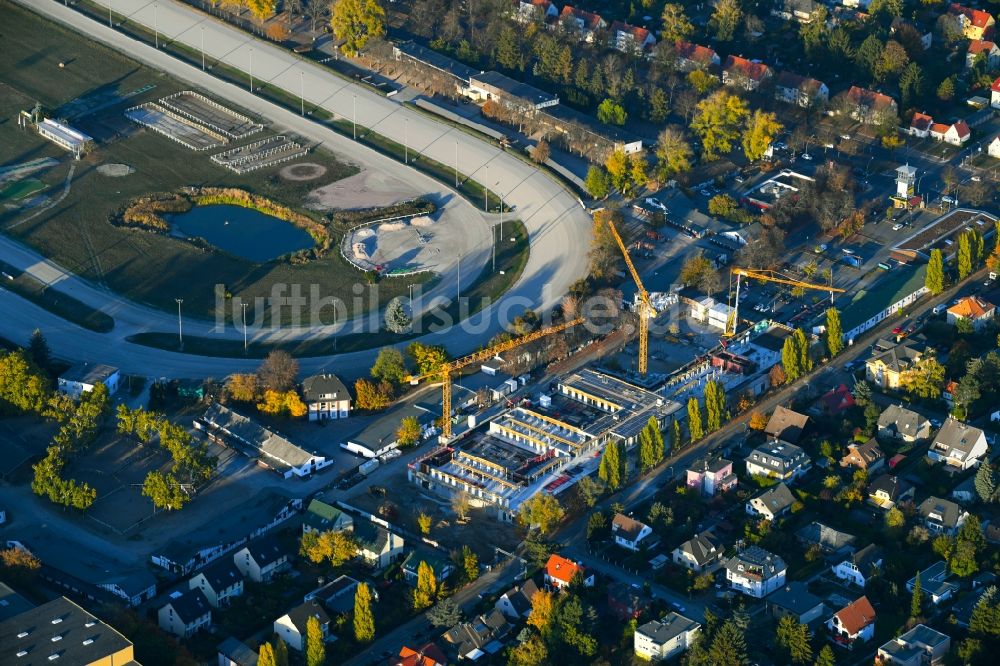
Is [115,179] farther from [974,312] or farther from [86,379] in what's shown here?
[974,312]

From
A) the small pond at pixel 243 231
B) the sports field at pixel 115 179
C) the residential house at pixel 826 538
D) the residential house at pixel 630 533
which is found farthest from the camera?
the small pond at pixel 243 231

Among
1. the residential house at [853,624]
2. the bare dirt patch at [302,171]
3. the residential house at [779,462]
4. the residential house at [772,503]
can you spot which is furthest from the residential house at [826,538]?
the bare dirt patch at [302,171]

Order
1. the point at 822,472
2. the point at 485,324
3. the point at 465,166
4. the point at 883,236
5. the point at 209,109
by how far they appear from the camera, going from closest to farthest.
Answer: the point at 822,472, the point at 485,324, the point at 883,236, the point at 465,166, the point at 209,109

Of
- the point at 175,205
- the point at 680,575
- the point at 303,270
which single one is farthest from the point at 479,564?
the point at 175,205

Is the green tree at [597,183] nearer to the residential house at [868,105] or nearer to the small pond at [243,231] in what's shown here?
the small pond at [243,231]

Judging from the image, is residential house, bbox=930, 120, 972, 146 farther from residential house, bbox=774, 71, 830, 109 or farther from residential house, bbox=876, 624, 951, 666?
residential house, bbox=876, 624, 951, 666

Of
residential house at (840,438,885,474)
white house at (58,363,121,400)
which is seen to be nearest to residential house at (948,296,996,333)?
residential house at (840,438,885,474)

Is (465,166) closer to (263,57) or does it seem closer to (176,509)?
(263,57)
